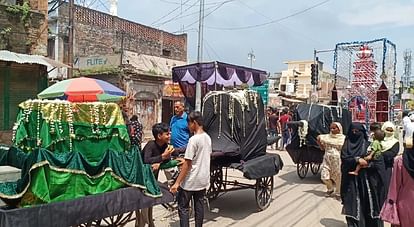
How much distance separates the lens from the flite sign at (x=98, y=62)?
64.9 ft

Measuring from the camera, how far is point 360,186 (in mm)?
5965

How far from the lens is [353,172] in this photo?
598cm

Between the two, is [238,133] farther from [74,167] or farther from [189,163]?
[74,167]

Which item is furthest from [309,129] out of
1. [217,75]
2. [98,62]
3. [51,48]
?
[51,48]

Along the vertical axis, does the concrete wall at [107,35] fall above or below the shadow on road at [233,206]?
above

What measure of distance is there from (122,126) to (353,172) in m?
3.41

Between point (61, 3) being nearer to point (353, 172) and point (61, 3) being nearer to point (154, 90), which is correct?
point (154, 90)

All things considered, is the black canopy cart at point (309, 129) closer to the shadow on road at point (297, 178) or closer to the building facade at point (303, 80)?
the shadow on road at point (297, 178)

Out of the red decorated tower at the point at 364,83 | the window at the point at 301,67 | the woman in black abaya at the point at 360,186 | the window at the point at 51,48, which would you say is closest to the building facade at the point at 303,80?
the window at the point at 301,67

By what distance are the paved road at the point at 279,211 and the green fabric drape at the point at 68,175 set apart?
2.25 metres

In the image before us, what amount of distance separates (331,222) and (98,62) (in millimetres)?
15853

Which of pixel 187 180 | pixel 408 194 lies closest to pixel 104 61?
pixel 187 180

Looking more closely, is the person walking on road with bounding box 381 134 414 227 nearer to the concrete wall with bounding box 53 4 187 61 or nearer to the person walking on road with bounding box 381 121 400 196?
the person walking on road with bounding box 381 121 400 196

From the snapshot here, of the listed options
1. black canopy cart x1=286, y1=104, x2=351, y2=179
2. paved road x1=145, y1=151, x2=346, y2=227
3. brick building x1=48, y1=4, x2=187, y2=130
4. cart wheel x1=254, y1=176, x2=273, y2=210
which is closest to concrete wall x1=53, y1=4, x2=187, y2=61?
brick building x1=48, y1=4, x2=187, y2=130
